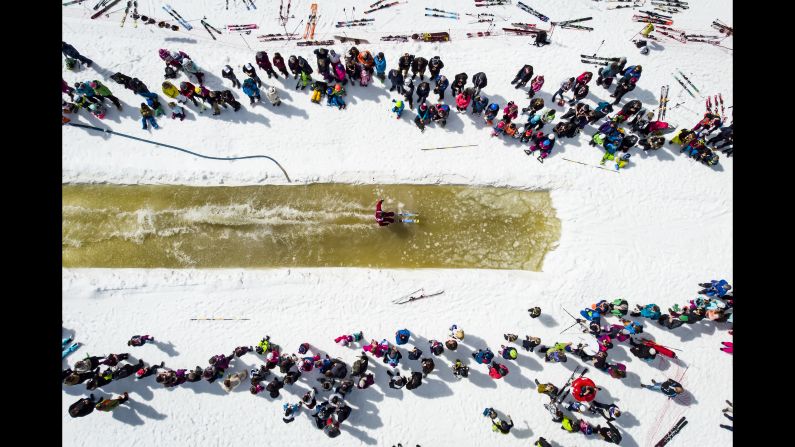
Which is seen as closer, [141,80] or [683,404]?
[683,404]

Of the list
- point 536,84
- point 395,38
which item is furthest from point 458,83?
point 395,38

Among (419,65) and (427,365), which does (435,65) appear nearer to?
(419,65)

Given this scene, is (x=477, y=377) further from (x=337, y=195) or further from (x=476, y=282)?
(x=337, y=195)

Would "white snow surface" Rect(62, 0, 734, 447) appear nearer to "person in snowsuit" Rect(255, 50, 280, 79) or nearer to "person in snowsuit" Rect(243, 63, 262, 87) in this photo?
"person in snowsuit" Rect(243, 63, 262, 87)

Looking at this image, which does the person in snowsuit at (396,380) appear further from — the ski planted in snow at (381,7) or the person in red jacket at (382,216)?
the ski planted in snow at (381,7)

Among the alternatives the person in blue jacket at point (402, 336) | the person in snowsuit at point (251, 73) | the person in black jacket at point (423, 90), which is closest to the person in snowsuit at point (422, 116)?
the person in black jacket at point (423, 90)

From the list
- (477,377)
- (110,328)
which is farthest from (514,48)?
(110,328)
